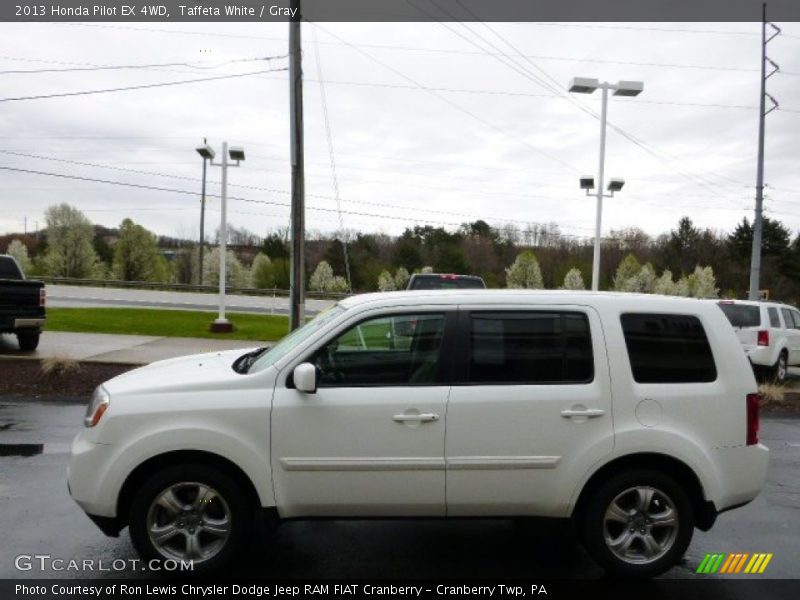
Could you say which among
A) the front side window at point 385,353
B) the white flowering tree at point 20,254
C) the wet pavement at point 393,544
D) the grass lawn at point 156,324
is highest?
the white flowering tree at point 20,254

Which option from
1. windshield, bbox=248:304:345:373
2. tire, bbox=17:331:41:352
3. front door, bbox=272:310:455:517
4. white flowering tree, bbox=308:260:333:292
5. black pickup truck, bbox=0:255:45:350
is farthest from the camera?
white flowering tree, bbox=308:260:333:292

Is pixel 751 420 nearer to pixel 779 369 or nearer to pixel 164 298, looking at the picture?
pixel 779 369

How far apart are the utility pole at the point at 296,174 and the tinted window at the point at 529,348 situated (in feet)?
36.0

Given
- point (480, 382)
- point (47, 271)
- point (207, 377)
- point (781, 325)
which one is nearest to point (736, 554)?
point (480, 382)

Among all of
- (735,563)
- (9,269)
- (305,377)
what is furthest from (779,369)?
(9,269)

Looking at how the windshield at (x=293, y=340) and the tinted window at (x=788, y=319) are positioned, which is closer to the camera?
the windshield at (x=293, y=340)

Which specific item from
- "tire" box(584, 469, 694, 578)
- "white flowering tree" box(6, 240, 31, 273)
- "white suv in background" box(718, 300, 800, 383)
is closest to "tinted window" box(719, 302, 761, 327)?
"white suv in background" box(718, 300, 800, 383)

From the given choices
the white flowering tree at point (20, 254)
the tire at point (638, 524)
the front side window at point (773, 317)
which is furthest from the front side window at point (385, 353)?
the white flowering tree at point (20, 254)

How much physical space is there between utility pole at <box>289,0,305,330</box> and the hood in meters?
10.2

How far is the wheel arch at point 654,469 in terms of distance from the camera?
4301 mm

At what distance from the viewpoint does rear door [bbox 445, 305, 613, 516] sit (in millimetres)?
4195

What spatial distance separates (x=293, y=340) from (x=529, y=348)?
5.26ft

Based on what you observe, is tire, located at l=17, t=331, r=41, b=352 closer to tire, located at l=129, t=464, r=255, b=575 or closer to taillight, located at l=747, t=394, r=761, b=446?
tire, located at l=129, t=464, r=255, b=575

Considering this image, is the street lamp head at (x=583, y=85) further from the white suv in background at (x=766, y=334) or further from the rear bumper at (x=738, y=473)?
the rear bumper at (x=738, y=473)
